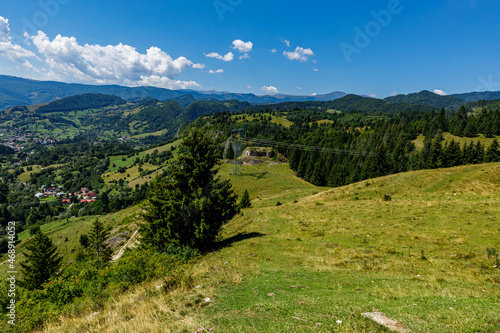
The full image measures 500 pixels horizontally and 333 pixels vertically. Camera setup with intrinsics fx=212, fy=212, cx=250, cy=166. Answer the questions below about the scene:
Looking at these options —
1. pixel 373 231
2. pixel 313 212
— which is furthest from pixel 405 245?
A: pixel 313 212

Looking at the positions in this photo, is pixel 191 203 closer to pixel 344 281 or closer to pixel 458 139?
pixel 344 281

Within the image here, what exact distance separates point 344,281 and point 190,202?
43.5ft

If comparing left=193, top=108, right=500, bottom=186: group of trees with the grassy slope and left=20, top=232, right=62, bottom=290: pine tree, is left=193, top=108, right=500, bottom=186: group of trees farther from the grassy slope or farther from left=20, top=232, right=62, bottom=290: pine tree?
left=20, top=232, right=62, bottom=290: pine tree

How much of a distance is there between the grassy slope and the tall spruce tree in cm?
324

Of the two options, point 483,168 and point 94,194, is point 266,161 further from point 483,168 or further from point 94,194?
point 94,194

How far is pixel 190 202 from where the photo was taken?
62.4 ft

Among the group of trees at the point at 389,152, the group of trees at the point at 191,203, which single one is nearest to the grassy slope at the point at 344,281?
the group of trees at the point at 191,203

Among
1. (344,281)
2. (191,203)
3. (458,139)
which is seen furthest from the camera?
(458,139)

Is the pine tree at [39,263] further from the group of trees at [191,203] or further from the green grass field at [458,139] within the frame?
the green grass field at [458,139]

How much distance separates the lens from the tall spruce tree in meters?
19.2

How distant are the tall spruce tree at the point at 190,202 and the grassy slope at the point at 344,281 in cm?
324

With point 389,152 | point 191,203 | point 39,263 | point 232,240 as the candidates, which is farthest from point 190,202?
point 389,152

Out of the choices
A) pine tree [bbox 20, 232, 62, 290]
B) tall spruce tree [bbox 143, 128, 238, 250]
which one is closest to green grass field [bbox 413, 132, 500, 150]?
tall spruce tree [bbox 143, 128, 238, 250]

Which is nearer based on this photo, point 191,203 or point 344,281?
point 344,281
